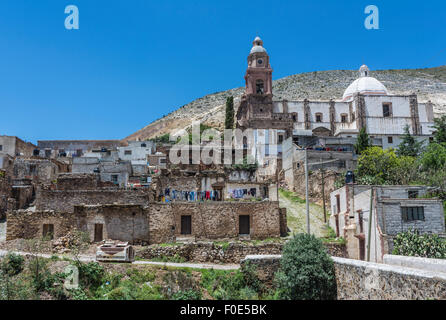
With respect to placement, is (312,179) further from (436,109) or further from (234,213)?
(436,109)

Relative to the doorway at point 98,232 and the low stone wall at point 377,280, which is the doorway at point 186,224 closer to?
the doorway at point 98,232

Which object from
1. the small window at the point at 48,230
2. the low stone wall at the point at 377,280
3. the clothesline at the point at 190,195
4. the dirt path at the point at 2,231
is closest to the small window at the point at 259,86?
the clothesline at the point at 190,195

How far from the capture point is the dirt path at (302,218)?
29547 millimetres

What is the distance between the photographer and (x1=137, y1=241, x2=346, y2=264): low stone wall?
81.8 ft

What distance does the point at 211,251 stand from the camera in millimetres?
25141

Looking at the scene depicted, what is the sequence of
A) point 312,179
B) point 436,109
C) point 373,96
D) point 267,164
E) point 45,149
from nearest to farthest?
point 312,179 → point 267,164 → point 45,149 → point 373,96 → point 436,109

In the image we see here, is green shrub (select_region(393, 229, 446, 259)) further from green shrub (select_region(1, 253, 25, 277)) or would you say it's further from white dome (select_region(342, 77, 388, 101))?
white dome (select_region(342, 77, 388, 101))

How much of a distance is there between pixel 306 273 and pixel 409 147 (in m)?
37.1

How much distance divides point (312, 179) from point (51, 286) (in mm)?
24636

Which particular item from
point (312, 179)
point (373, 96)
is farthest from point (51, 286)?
point (373, 96)

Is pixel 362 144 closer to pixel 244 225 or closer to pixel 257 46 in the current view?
pixel 257 46

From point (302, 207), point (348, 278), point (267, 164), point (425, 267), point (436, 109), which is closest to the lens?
point (425, 267)

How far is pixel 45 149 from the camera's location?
6606 centimetres

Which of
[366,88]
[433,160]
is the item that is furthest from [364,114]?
[433,160]
